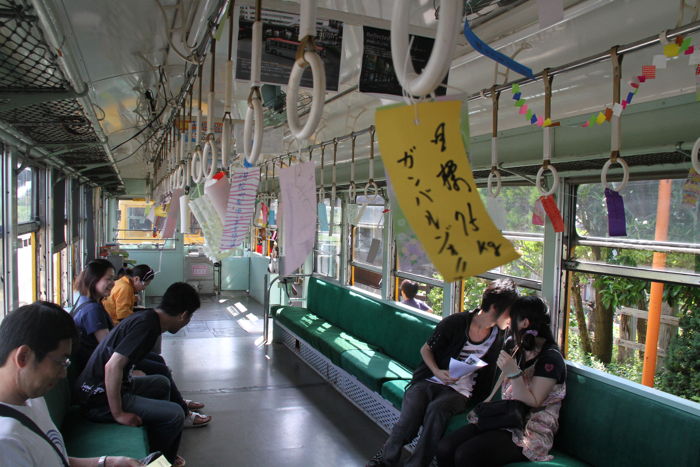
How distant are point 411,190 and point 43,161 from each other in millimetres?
4896

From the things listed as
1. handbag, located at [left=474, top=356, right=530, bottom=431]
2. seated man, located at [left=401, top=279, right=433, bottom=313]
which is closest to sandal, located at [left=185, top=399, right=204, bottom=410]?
seated man, located at [left=401, top=279, right=433, bottom=313]

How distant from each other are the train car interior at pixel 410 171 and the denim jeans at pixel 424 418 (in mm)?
132

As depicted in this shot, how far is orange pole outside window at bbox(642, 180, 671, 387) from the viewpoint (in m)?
2.69

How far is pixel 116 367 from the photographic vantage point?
2.57 metres

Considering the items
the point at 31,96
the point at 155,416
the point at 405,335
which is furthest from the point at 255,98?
the point at 405,335

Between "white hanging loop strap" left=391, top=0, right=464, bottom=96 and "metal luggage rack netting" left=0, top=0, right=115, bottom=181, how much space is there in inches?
39.4

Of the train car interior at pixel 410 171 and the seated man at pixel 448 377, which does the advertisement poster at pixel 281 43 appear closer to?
the train car interior at pixel 410 171

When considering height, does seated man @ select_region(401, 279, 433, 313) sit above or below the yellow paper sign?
below

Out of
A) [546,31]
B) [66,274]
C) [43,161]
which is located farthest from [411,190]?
[66,274]

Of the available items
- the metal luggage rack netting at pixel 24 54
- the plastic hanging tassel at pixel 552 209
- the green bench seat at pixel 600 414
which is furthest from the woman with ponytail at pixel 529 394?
the metal luggage rack netting at pixel 24 54

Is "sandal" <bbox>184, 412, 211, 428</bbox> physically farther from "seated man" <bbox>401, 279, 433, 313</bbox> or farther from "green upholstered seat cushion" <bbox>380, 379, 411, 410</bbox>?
"seated man" <bbox>401, 279, 433, 313</bbox>

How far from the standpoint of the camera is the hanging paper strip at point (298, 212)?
1.51 metres

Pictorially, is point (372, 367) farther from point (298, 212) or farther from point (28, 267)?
point (28, 267)

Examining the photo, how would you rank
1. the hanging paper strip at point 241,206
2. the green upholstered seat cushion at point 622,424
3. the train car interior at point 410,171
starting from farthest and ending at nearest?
the green upholstered seat cushion at point 622,424, the hanging paper strip at point 241,206, the train car interior at point 410,171
